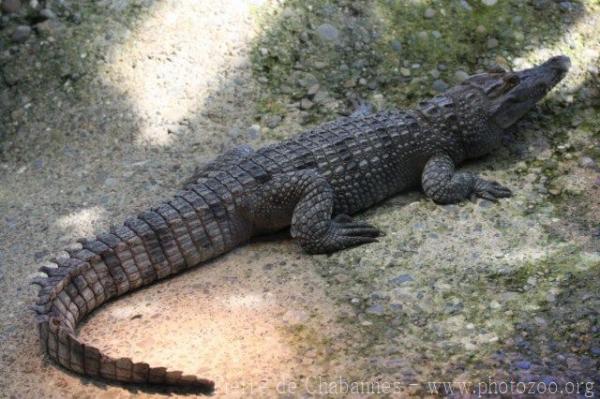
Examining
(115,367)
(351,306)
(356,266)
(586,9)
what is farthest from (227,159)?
(586,9)

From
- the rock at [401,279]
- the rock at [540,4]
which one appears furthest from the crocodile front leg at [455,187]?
the rock at [540,4]

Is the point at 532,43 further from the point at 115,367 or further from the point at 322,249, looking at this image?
the point at 115,367

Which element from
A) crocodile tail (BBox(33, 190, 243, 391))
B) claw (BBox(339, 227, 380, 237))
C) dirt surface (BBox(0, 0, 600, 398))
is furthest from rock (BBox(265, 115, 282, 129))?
claw (BBox(339, 227, 380, 237))

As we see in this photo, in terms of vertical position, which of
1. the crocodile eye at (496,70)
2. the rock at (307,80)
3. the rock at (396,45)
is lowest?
the rock at (307,80)

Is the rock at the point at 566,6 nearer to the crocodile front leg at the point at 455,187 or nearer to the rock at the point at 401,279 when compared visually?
the crocodile front leg at the point at 455,187

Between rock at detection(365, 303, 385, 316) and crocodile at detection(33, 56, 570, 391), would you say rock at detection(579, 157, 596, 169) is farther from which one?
rock at detection(365, 303, 385, 316)
